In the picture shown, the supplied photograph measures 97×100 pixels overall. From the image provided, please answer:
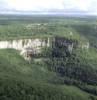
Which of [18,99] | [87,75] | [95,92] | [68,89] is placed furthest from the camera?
[87,75]

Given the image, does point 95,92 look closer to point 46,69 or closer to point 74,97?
point 74,97

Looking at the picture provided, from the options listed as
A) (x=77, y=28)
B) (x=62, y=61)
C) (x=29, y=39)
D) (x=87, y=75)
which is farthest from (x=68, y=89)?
(x=77, y=28)

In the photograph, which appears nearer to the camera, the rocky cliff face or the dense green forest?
the dense green forest

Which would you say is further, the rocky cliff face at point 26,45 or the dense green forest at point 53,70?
the rocky cliff face at point 26,45

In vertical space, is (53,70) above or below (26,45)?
below

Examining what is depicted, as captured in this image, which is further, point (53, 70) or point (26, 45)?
point (26, 45)

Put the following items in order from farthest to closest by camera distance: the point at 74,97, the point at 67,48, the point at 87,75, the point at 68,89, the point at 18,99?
1. the point at 67,48
2. the point at 87,75
3. the point at 68,89
4. the point at 74,97
5. the point at 18,99

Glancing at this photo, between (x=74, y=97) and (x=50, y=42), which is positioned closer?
(x=74, y=97)
